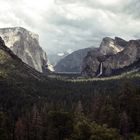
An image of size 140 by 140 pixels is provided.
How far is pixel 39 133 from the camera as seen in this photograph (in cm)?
17975

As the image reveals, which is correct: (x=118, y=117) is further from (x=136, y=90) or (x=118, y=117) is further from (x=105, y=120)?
(x=136, y=90)

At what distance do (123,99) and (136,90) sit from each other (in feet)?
55.9

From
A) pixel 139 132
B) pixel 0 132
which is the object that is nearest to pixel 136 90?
pixel 139 132

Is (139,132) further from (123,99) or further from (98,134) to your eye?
(98,134)

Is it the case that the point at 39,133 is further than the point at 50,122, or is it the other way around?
the point at 39,133

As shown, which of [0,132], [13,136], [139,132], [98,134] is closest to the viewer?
[98,134]

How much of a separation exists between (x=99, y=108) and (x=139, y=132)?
4342 centimetres

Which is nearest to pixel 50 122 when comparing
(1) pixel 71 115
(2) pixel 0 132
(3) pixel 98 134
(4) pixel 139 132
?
(1) pixel 71 115

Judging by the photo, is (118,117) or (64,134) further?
(118,117)

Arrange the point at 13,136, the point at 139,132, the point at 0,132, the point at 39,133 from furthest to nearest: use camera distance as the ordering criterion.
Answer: the point at 13,136 < the point at 39,133 < the point at 139,132 < the point at 0,132

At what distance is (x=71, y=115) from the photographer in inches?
5965

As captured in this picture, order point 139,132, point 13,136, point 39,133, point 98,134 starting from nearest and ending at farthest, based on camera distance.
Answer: point 98,134 → point 139,132 → point 39,133 → point 13,136

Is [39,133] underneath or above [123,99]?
underneath

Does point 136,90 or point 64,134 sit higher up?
point 136,90
